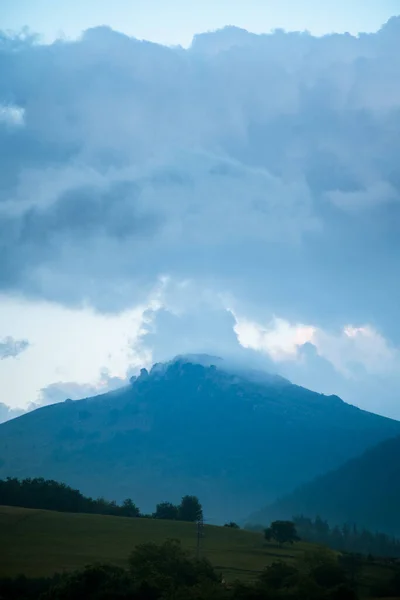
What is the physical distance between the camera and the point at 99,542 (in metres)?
133

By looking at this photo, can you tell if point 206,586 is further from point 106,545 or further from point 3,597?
point 106,545

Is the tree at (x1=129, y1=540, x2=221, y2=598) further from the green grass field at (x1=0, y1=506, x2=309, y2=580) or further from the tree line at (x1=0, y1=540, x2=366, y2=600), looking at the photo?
the green grass field at (x1=0, y1=506, x2=309, y2=580)

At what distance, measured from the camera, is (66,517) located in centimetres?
16238

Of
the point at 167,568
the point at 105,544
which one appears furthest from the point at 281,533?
the point at 167,568

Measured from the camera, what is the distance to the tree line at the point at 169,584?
70.7m

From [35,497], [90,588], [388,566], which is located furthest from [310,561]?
[35,497]

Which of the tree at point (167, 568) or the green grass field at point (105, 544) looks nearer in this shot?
the tree at point (167, 568)

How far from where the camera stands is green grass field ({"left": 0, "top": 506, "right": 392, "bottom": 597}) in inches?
4176

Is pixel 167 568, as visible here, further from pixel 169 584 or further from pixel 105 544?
pixel 105 544

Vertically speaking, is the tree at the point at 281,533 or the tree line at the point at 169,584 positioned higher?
the tree at the point at 281,533

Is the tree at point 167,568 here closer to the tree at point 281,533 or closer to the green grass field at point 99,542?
the green grass field at point 99,542

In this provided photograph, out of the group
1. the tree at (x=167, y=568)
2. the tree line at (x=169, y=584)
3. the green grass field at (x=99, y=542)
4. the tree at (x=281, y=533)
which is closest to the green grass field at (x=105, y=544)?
the green grass field at (x=99, y=542)

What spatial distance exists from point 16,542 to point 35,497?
72682 mm

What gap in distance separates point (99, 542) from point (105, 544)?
3128 millimetres
